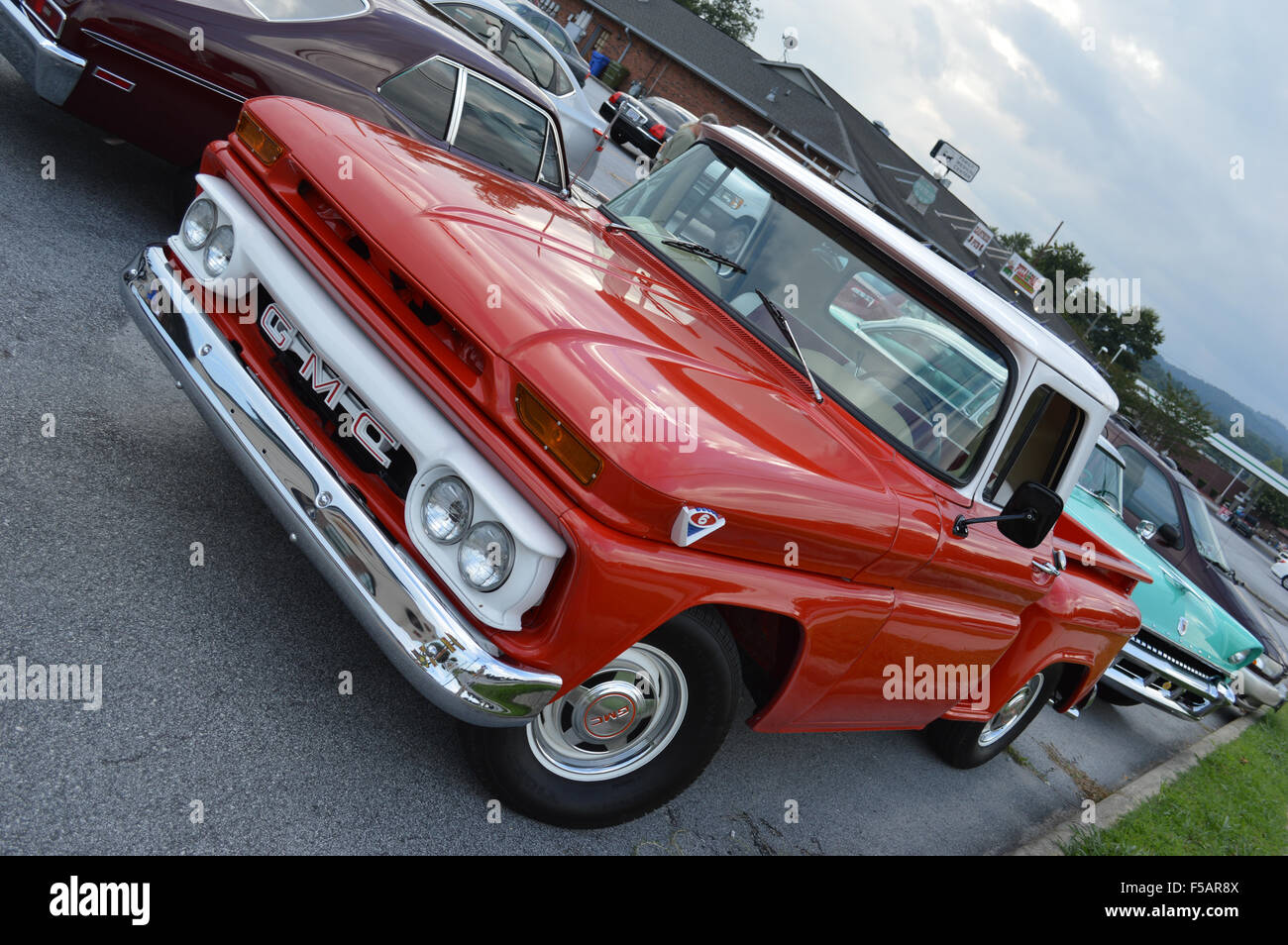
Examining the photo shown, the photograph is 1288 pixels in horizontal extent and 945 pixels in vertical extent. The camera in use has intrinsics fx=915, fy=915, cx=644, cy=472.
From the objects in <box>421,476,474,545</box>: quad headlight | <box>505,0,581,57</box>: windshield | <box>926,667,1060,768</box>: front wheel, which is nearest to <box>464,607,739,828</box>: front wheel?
<box>421,476,474,545</box>: quad headlight

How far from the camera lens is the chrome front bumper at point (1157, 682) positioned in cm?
659

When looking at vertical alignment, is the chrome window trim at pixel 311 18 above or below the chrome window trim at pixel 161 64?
above

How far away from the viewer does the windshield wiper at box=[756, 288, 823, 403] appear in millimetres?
3086

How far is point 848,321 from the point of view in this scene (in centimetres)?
332

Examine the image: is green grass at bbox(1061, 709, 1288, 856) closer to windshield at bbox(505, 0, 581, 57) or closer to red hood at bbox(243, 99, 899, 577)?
red hood at bbox(243, 99, 899, 577)

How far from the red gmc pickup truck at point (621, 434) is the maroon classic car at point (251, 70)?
150 cm

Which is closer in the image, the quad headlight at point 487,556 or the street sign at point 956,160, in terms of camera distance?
the quad headlight at point 487,556

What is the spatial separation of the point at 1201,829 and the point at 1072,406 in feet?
11.3

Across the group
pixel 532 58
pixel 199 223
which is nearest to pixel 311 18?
pixel 199 223

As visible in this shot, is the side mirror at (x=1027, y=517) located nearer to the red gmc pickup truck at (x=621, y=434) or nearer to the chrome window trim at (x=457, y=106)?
the red gmc pickup truck at (x=621, y=434)

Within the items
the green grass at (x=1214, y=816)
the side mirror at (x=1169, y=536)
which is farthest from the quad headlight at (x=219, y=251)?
the side mirror at (x=1169, y=536)

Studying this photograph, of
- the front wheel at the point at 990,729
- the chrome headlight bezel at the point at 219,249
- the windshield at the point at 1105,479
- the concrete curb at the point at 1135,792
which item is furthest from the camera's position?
the windshield at the point at 1105,479
